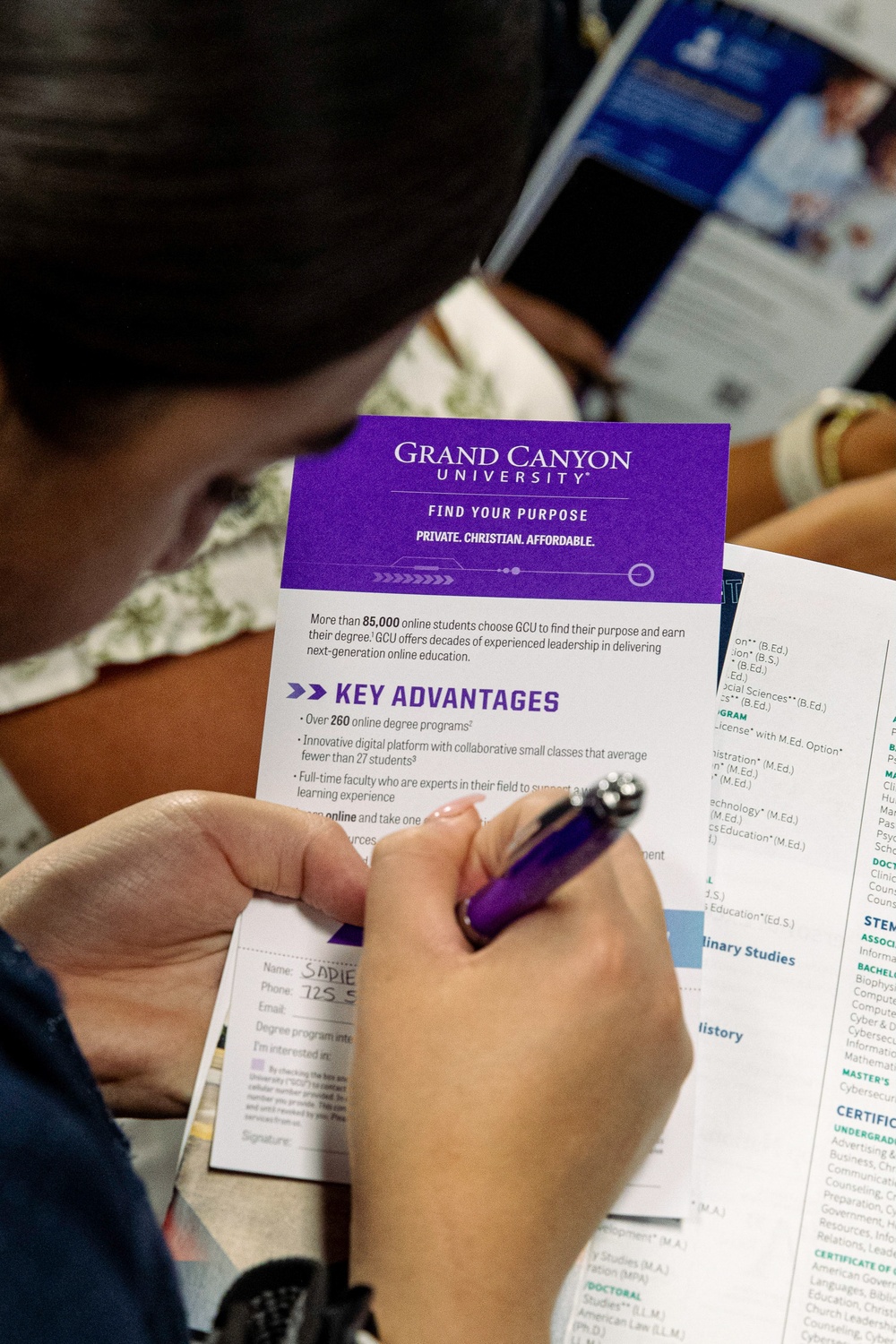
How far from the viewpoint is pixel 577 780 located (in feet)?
1.60

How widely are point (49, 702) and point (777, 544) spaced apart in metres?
0.46

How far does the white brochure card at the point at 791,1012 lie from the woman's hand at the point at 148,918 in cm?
17

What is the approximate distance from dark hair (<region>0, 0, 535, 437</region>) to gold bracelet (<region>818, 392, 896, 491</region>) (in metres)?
0.55

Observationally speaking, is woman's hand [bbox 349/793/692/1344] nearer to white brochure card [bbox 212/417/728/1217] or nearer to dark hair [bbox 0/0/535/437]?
white brochure card [bbox 212/417/728/1217]

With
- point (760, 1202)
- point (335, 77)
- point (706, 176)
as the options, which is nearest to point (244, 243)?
point (335, 77)

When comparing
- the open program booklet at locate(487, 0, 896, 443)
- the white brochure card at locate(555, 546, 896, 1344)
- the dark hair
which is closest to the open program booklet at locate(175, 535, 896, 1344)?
the white brochure card at locate(555, 546, 896, 1344)

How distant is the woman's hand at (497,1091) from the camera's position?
14.9 inches

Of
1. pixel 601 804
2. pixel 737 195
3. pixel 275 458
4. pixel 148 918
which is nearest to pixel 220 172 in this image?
pixel 275 458

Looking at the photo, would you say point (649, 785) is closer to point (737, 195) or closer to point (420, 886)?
point (420, 886)

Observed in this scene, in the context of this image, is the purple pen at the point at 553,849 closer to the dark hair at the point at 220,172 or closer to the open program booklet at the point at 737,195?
A: the dark hair at the point at 220,172

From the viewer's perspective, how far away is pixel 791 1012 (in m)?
0.48

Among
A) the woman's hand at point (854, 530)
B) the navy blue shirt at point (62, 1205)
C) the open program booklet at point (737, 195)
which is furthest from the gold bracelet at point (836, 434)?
the navy blue shirt at point (62, 1205)

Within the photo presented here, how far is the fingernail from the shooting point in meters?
0.46

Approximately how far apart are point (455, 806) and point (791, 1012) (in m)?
0.17
